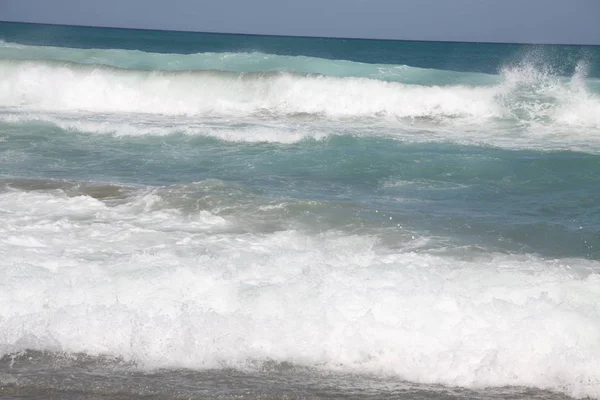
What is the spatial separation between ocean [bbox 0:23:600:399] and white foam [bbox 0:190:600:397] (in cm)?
2

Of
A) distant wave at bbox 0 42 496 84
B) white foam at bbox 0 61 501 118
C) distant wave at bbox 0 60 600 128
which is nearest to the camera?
distant wave at bbox 0 60 600 128

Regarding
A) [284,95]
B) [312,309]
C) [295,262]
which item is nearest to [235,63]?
[284,95]

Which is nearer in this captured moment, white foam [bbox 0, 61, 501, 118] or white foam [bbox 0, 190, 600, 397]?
white foam [bbox 0, 190, 600, 397]

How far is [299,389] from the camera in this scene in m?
4.38

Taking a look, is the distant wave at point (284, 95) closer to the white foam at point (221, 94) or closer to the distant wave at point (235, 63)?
Result: the white foam at point (221, 94)

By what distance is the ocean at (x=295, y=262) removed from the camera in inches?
181

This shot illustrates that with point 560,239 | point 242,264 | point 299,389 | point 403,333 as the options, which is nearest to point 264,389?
point 299,389

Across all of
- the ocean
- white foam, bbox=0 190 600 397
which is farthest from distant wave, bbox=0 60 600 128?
white foam, bbox=0 190 600 397

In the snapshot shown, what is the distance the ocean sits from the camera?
4602 mm

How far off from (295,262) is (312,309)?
990 mm

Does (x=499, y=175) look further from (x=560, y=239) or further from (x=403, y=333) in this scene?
(x=403, y=333)

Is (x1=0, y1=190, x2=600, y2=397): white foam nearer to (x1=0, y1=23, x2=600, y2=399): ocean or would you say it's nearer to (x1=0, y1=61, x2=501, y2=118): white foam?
(x1=0, y1=23, x2=600, y2=399): ocean

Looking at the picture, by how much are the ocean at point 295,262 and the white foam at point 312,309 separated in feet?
0.05

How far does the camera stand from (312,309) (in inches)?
206
